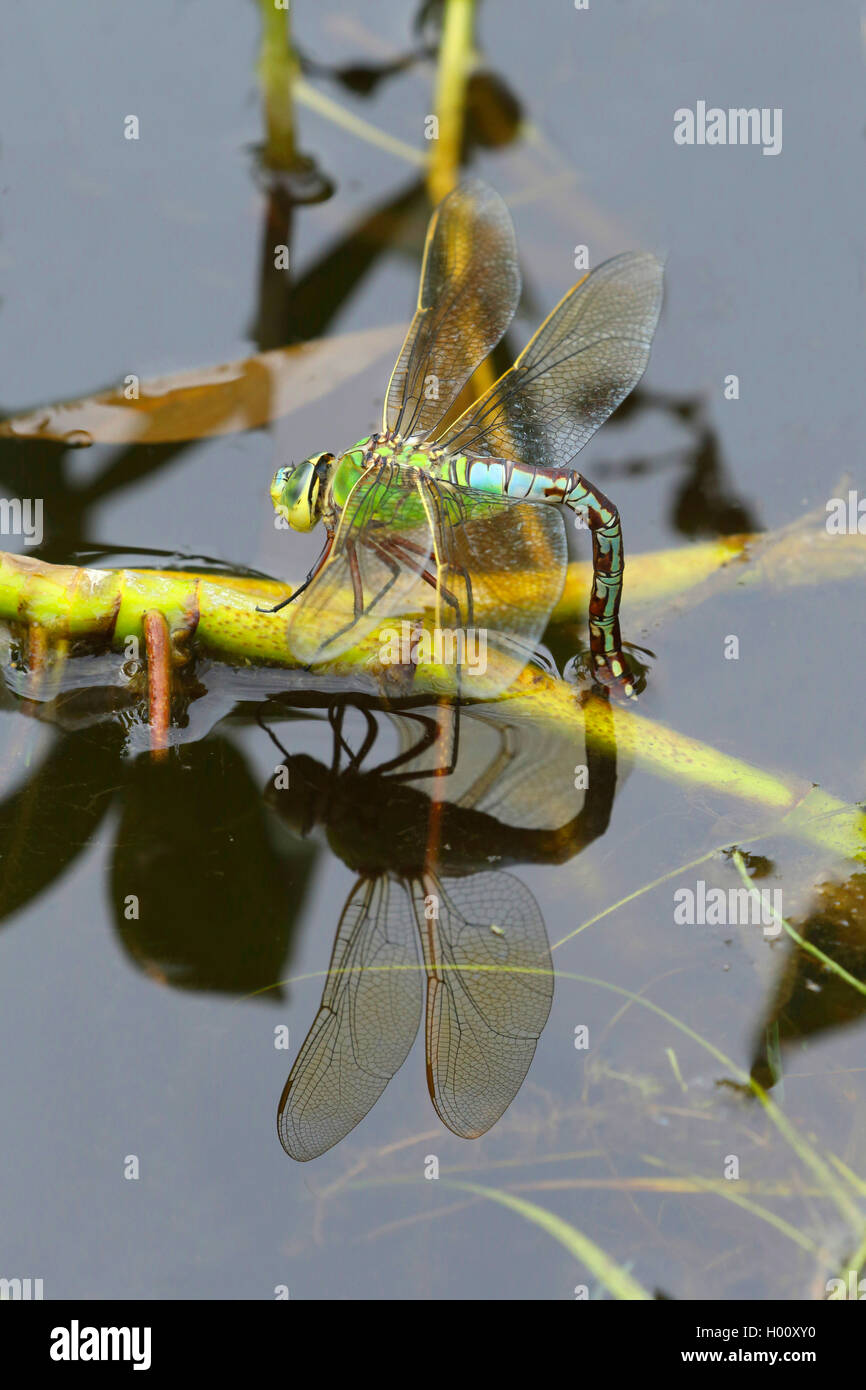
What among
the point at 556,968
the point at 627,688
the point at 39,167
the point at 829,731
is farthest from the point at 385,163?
the point at 556,968

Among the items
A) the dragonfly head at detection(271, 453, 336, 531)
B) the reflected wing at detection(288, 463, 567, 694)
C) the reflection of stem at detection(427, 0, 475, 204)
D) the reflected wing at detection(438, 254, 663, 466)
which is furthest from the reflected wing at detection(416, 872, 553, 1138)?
the reflection of stem at detection(427, 0, 475, 204)

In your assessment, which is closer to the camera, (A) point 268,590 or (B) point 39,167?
(A) point 268,590

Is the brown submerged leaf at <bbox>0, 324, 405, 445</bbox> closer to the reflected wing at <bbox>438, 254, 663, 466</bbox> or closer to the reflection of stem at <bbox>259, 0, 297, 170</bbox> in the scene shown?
the reflected wing at <bbox>438, 254, 663, 466</bbox>

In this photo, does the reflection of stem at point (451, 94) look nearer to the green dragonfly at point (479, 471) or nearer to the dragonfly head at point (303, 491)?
the green dragonfly at point (479, 471)

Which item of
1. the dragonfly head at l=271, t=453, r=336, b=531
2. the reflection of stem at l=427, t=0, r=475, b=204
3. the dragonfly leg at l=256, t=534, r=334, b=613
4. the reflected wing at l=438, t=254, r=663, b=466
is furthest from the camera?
the reflection of stem at l=427, t=0, r=475, b=204

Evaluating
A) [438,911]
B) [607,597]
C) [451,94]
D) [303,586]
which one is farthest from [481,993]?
[451,94]

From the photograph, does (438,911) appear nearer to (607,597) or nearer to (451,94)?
(607,597)
